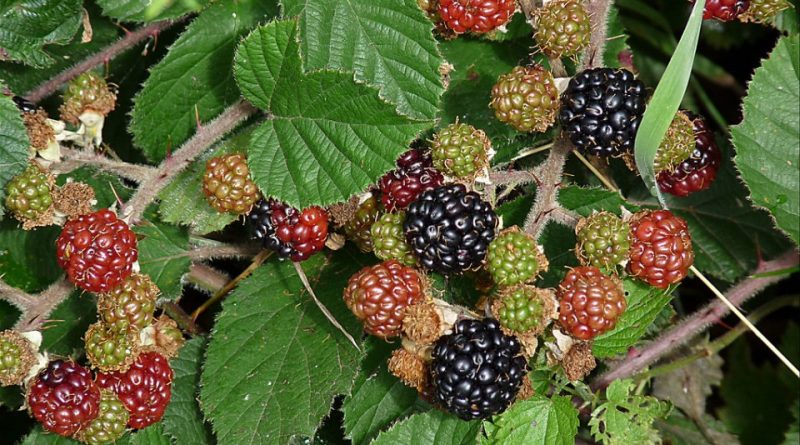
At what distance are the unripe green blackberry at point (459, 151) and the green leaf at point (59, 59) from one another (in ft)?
4.24

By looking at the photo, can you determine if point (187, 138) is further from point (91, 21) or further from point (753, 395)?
point (753, 395)

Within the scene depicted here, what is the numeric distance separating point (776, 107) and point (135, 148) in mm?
1867

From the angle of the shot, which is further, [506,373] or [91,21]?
[91,21]

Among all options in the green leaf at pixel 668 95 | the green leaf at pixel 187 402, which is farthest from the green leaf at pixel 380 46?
the green leaf at pixel 187 402

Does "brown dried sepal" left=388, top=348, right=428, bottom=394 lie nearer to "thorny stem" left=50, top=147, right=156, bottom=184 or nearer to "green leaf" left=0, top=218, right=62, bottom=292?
"thorny stem" left=50, top=147, right=156, bottom=184

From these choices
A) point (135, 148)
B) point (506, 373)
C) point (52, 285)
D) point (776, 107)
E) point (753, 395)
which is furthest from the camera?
point (753, 395)

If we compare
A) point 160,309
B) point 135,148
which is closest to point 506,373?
point 160,309

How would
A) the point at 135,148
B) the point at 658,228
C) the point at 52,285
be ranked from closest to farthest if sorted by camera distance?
the point at 658,228
the point at 52,285
the point at 135,148

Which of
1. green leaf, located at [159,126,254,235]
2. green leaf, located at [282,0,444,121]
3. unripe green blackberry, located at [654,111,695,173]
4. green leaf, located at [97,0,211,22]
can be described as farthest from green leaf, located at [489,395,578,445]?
green leaf, located at [97,0,211,22]

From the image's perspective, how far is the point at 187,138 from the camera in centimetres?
250

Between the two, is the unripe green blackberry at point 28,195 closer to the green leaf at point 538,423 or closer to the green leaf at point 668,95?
the green leaf at point 538,423

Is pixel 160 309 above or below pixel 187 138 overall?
below

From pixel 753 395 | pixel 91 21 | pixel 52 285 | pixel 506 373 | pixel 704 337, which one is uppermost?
pixel 91 21

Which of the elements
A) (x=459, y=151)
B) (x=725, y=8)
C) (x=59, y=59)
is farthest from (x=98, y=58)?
(x=725, y=8)
